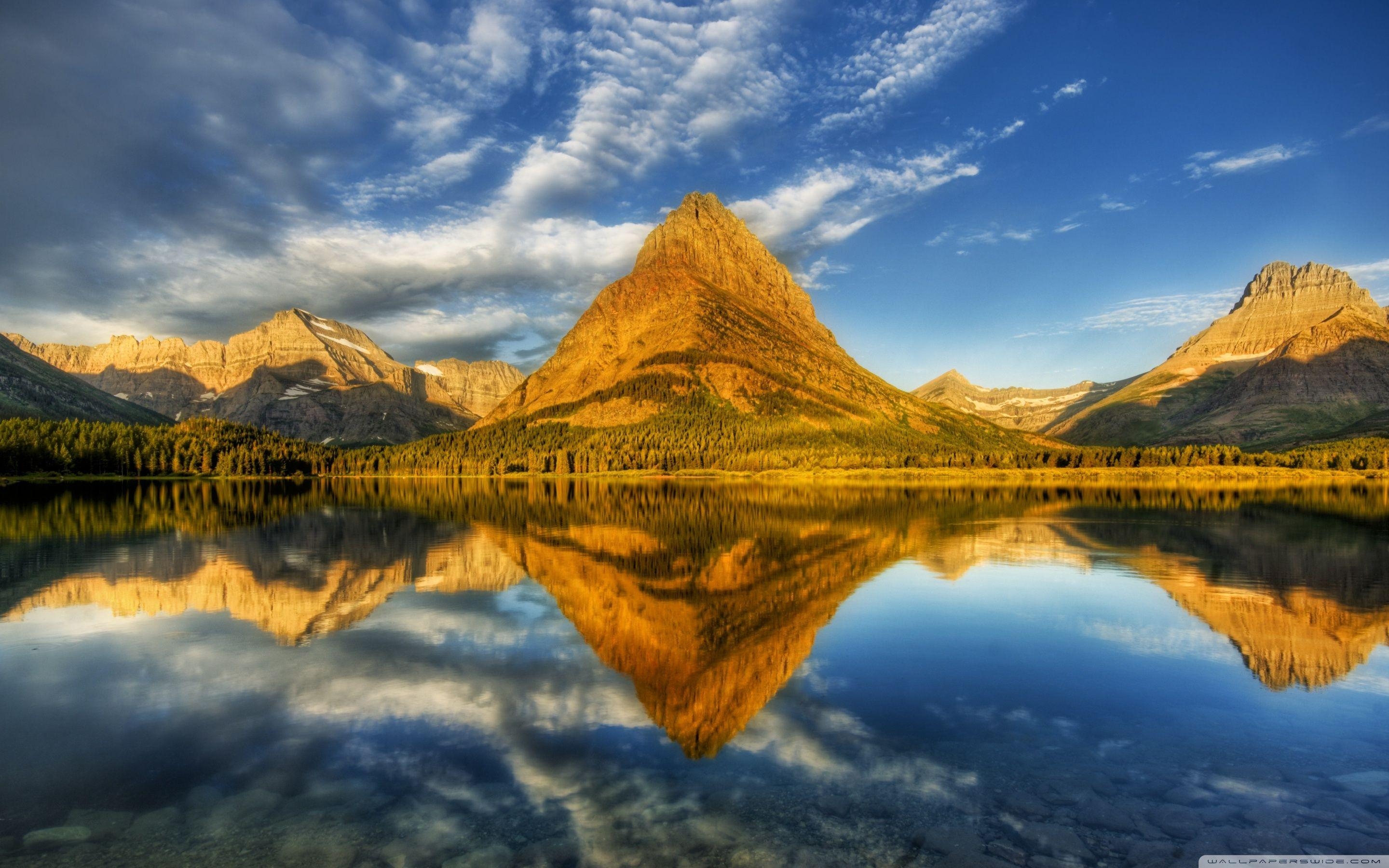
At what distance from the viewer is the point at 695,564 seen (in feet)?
148

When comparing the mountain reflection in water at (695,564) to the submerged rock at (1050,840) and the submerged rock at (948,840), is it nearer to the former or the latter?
the submerged rock at (948,840)

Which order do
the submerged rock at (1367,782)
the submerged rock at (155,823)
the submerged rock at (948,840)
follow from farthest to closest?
the submerged rock at (1367,782) → the submerged rock at (155,823) → the submerged rock at (948,840)

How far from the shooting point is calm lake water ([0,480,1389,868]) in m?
12.9

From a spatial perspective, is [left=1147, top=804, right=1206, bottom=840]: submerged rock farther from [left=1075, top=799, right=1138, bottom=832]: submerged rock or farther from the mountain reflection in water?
the mountain reflection in water

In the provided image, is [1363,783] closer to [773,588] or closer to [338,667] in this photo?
[773,588]

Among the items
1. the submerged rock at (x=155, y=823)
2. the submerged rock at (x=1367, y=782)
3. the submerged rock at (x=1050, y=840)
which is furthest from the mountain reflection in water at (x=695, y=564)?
the submerged rock at (x=155, y=823)

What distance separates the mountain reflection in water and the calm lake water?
0.35 metres

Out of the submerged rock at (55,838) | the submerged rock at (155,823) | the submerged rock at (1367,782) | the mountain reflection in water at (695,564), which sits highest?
the submerged rock at (55,838)

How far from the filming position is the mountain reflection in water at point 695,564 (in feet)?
83.4

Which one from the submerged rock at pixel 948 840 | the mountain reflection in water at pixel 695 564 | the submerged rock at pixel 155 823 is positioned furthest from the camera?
the mountain reflection in water at pixel 695 564

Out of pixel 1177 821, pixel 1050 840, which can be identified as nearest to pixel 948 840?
pixel 1050 840

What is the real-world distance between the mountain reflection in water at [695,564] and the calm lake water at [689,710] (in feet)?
1.16

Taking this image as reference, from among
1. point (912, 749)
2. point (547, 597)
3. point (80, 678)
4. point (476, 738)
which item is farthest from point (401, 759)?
point (547, 597)

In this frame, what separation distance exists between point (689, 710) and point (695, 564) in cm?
2535
